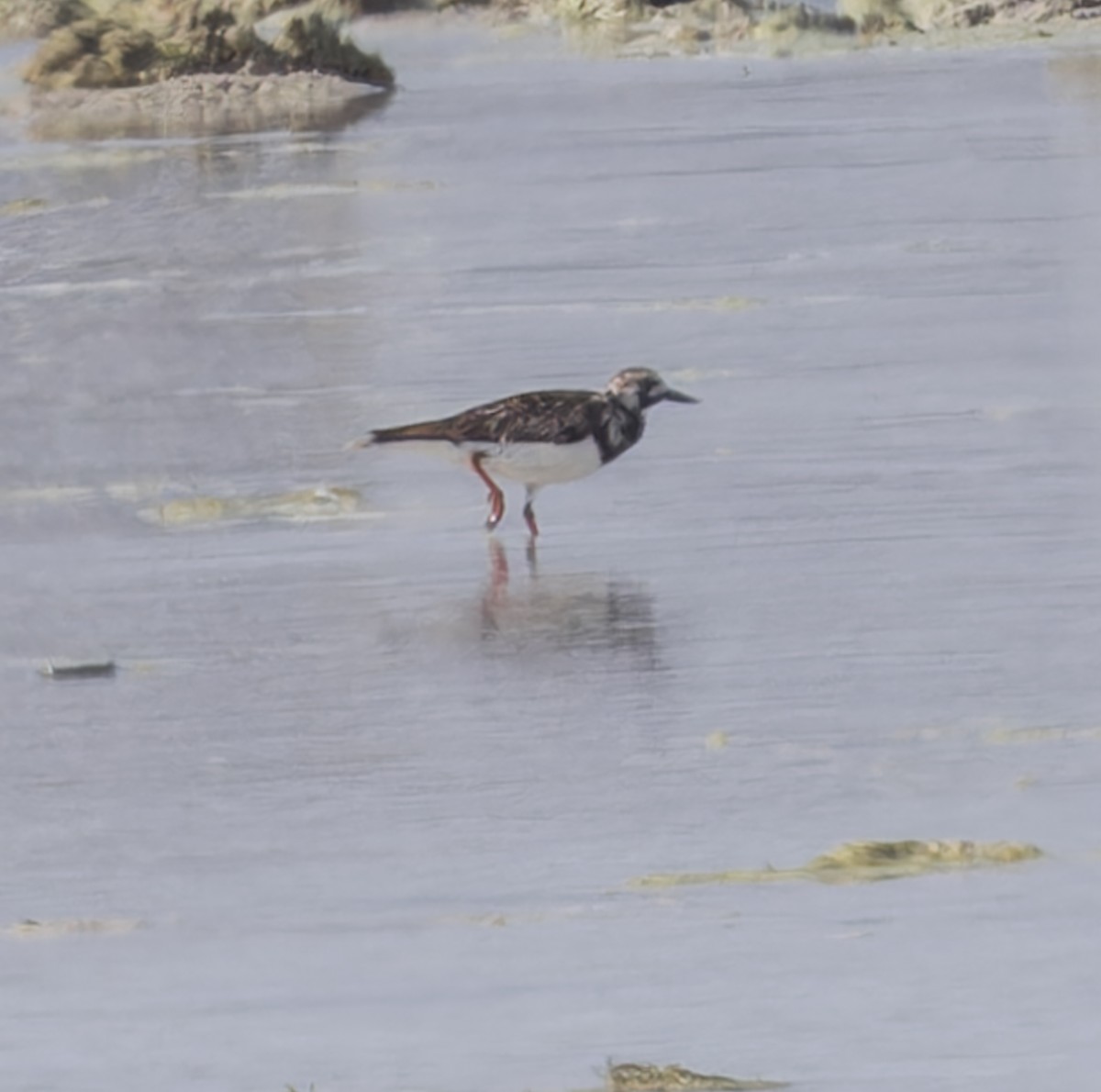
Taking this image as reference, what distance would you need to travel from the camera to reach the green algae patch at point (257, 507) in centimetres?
1007

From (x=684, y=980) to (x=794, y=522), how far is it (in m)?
3.97

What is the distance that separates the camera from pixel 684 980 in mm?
5621

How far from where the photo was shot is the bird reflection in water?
831 centimetres

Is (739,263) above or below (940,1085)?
below

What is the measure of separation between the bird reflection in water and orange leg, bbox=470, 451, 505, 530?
50 centimetres

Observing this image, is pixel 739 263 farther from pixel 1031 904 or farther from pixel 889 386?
Result: pixel 1031 904

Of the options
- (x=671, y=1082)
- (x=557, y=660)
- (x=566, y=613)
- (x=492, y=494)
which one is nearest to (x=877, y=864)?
(x=671, y=1082)

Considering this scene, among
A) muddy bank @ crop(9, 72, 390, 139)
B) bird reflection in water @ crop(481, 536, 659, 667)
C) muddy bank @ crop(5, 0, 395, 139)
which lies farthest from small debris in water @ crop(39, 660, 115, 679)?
muddy bank @ crop(5, 0, 395, 139)

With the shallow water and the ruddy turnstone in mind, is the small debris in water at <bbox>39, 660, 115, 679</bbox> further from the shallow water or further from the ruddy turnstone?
the ruddy turnstone

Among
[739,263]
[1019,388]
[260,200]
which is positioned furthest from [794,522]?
[260,200]

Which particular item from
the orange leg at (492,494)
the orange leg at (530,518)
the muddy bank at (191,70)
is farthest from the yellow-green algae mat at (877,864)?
Answer: the muddy bank at (191,70)

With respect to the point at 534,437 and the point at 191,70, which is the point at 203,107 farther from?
the point at 534,437

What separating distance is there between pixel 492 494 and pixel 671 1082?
487 cm

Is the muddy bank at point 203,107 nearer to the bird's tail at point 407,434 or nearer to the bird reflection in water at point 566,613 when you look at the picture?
the bird's tail at point 407,434
